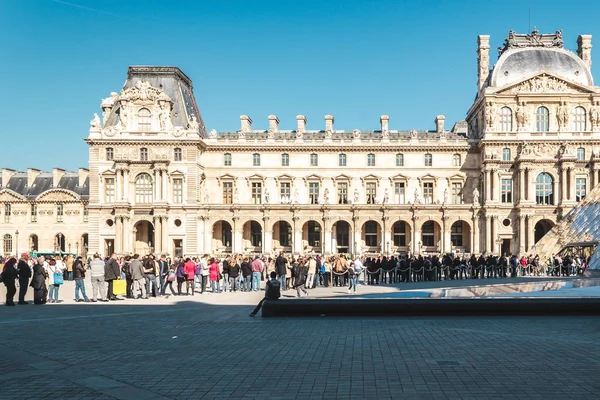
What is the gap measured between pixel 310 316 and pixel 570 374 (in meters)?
8.81

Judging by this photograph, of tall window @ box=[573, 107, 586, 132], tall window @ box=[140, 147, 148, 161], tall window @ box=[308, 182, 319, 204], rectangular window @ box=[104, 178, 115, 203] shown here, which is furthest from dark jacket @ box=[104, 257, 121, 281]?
tall window @ box=[573, 107, 586, 132]

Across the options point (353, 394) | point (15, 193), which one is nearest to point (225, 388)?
point (353, 394)

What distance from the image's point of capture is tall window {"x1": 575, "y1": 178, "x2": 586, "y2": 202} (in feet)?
184

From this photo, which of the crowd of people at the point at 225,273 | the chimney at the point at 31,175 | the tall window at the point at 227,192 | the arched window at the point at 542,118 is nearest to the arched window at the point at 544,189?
the arched window at the point at 542,118

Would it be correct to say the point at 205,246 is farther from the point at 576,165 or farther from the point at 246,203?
the point at 576,165

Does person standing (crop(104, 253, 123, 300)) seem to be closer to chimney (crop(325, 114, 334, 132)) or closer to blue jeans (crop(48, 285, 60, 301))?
blue jeans (crop(48, 285, 60, 301))

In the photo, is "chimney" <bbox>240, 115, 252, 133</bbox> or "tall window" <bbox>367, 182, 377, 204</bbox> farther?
"chimney" <bbox>240, 115, 252, 133</bbox>

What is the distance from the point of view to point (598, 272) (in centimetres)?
2850

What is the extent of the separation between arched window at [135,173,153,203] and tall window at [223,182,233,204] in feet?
25.6

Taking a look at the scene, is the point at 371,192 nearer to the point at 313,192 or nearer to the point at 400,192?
the point at 400,192

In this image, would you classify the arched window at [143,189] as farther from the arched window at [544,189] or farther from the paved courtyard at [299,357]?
the paved courtyard at [299,357]

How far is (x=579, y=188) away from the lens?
5619cm

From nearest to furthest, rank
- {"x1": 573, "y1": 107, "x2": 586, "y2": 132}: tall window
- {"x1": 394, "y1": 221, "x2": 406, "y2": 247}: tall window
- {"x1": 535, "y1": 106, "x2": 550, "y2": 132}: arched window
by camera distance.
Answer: {"x1": 573, "y1": 107, "x2": 586, "y2": 132}: tall window → {"x1": 535, "y1": 106, "x2": 550, "y2": 132}: arched window → {"x1": 394, "y1": 221, "x2": 406, "y2": 247}: tall window

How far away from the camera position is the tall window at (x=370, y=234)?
61.9 meters
